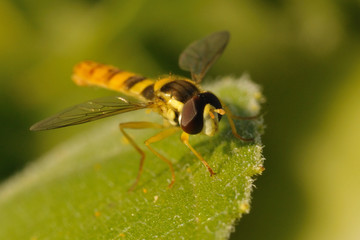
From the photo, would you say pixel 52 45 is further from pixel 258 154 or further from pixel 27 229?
pixel 258 154

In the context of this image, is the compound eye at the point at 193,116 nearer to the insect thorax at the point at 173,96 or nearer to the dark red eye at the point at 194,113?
the dark red eye at the point at 194,113

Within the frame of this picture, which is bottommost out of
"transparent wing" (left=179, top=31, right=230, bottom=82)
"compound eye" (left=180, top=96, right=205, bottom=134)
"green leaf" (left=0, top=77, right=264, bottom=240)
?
"green leaf" (left=0, top=77, right=264, bottom=240)

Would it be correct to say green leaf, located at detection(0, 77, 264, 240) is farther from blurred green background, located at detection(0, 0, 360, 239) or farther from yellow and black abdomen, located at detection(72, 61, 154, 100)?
blurred green background, located at detection(0, 0, 360, 239)

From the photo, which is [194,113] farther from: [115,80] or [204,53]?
[115,80]

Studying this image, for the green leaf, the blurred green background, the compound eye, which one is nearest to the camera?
the green leaf

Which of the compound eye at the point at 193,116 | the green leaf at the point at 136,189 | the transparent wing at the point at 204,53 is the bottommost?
the green leaf at the point at 136,189

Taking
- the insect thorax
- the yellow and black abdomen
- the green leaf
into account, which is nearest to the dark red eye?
the insect thorax

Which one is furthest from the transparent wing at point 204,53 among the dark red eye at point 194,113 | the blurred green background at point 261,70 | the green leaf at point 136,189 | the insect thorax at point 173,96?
the dark red eye at point 194,113
